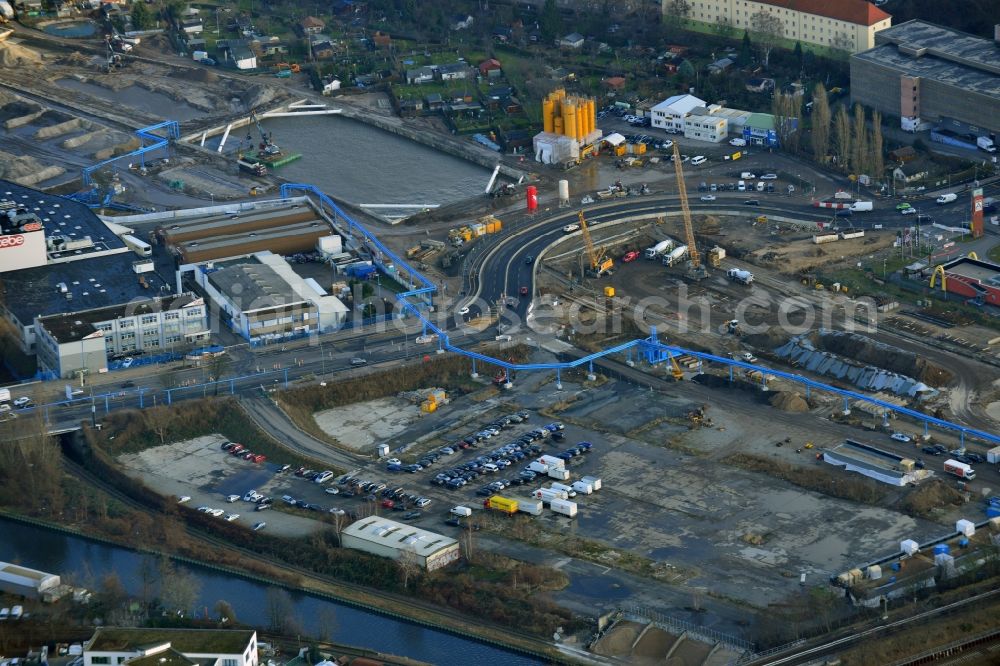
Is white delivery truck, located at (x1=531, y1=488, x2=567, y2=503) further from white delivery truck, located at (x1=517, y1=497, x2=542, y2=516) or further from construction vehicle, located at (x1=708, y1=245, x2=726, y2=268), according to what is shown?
construction vehicle, located at (x1=708, y1=245, x2=726, y2=268)

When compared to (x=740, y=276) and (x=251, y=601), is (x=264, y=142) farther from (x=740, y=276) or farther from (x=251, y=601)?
(x=251, y=601)

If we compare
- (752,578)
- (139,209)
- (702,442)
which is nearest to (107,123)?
(139,209)

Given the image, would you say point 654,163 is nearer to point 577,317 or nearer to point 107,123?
point 577,317

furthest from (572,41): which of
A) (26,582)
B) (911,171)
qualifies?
(26,582)

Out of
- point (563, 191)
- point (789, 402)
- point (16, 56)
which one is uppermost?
point (16, 56)

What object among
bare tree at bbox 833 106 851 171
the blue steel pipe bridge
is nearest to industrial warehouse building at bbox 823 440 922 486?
the blue steel pipe bridge
